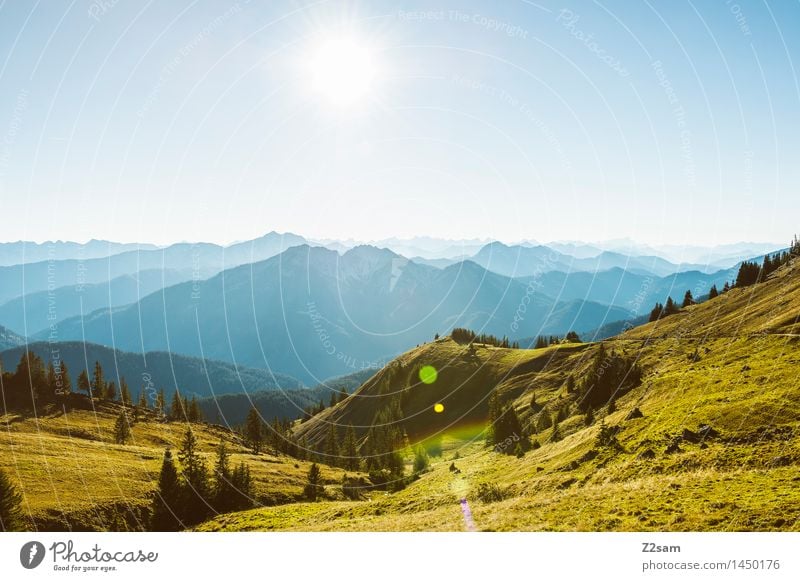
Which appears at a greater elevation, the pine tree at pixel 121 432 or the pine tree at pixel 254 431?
the pine tree at pixel 121 432

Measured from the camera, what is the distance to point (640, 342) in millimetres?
98062

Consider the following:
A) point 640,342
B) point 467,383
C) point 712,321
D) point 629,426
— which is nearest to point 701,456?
point 629,426

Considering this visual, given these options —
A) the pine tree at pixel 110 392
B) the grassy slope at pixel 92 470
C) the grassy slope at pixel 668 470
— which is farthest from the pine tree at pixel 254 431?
the grassy slope at pixel 668 470

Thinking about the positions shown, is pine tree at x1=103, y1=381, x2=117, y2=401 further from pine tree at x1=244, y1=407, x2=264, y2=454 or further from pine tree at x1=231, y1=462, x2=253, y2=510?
pine tree at x1=231, y1=462, x2=253, y2=510

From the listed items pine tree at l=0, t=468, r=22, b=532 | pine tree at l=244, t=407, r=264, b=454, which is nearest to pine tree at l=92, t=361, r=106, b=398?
pine tree at l=244, t=407, r=264, b=454

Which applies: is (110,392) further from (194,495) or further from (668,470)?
(668,470)

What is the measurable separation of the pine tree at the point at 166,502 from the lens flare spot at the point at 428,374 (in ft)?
436

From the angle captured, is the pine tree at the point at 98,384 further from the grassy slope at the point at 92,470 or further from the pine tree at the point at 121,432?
the pine tree at the point at 121,432

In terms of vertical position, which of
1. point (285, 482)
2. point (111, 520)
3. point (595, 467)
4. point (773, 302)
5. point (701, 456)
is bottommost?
point (285, 482)

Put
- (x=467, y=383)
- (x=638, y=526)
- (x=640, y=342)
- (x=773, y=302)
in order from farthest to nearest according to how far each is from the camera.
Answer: (x=467, y=383)
(x=640, y=342)
(x=773, y=302)
(x=638, y=526)

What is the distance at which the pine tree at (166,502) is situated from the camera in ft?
171

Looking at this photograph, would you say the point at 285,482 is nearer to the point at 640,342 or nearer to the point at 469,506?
the point at 469,506

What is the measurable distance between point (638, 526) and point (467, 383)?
146 m
